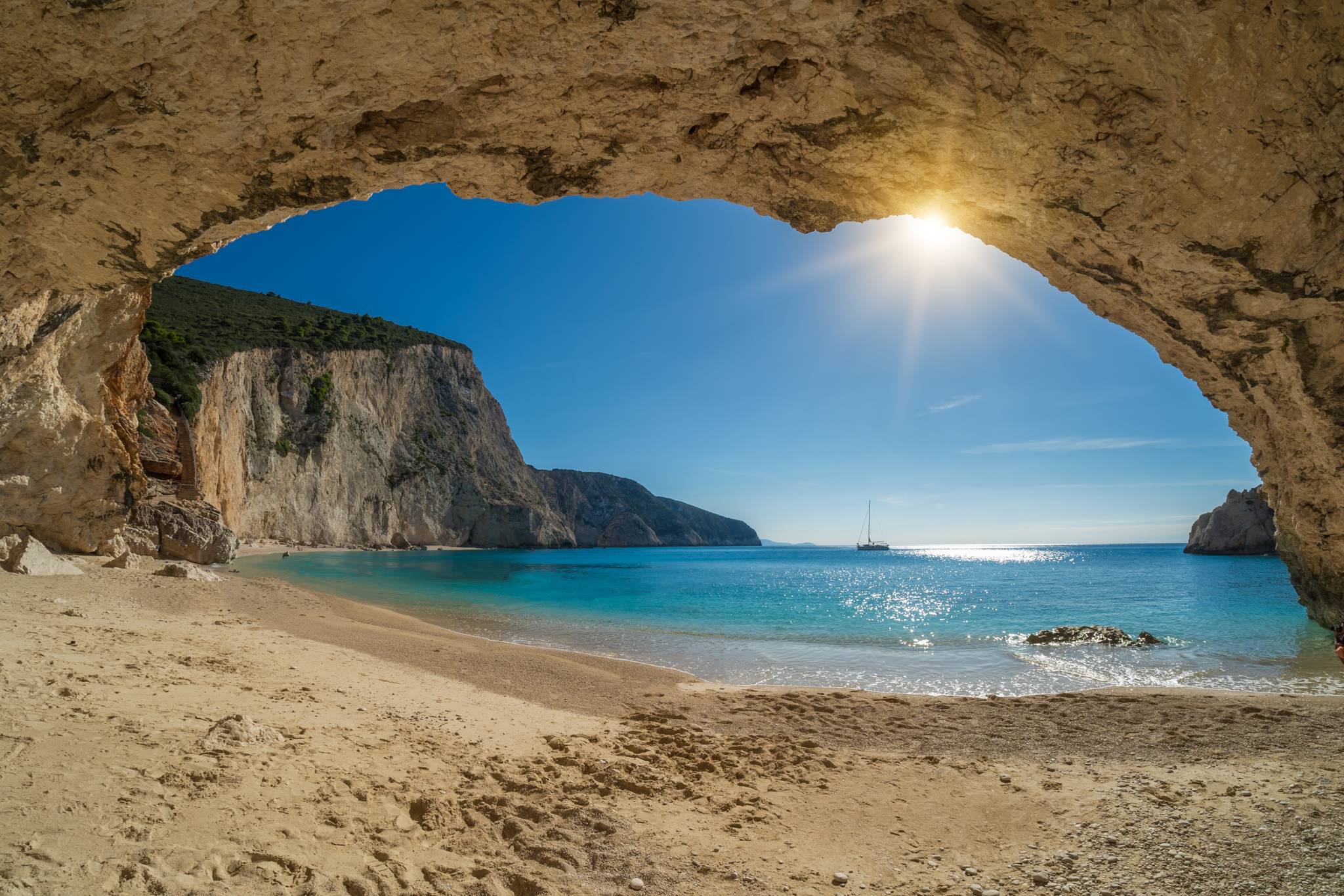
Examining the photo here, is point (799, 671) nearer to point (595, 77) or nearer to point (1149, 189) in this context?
point (1149, 189)

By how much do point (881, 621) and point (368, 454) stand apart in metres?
49.7

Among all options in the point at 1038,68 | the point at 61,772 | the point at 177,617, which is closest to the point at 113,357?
the point at 177,617

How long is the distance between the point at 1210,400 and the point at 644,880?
18.4 feet

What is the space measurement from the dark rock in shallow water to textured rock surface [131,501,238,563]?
26787mm

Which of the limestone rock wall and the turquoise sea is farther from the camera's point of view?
the limestone rock wall

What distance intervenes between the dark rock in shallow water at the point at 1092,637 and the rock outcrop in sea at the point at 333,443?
2714 cm

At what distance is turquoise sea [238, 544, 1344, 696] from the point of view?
10781mm

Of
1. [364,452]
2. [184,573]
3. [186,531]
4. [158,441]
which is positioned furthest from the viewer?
[364,452]

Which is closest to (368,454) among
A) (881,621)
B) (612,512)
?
(881,621)

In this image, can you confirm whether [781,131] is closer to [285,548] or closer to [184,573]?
[184,573]

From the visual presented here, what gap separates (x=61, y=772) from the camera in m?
3.24

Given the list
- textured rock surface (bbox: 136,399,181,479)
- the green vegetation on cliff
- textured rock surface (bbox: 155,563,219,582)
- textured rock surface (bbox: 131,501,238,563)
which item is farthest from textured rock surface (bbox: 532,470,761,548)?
textured rock surface (bbox: 155,563,219,582)

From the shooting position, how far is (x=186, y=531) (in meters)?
20.9

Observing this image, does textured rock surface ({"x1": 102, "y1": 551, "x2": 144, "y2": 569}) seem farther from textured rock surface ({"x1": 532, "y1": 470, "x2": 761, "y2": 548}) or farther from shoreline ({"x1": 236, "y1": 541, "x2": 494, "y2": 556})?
textured rock surface ({"x1": 532, "y1": 470, "x2": 761, "y2": 548})
